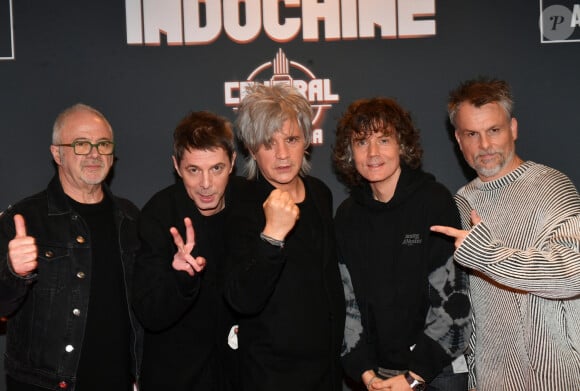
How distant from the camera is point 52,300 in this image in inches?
93.8

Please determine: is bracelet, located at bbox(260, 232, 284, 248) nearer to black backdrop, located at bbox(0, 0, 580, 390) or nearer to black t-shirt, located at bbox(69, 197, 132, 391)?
black t-shirt, located at bbox(69, 197, 132, 391)

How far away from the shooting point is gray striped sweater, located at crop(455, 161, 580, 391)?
2.00m

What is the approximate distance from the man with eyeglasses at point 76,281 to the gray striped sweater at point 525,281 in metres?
1.46

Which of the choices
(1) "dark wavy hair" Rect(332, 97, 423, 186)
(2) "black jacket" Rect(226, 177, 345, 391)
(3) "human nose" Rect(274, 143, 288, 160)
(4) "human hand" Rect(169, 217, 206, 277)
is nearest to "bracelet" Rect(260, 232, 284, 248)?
(2) "black jacket" Rect(226, 177, 345, 391)

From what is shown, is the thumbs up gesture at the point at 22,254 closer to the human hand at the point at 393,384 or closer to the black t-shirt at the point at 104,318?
the black t-shirt at the point at 104,318

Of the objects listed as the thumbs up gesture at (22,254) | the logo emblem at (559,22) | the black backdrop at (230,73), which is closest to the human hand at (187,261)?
the thumbs up gesture at (22,254)

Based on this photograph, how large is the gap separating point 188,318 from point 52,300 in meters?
0.60

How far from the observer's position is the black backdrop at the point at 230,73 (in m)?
3.25

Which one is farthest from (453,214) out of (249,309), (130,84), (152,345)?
(130,84)

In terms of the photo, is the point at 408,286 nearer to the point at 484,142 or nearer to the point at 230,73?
the point at 484,142

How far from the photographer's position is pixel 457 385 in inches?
90.3

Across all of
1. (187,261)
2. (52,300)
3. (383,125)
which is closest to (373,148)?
(383,125)

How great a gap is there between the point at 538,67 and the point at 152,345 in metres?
2.56

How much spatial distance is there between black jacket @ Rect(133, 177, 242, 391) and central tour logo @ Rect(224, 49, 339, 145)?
1078 millimetres
